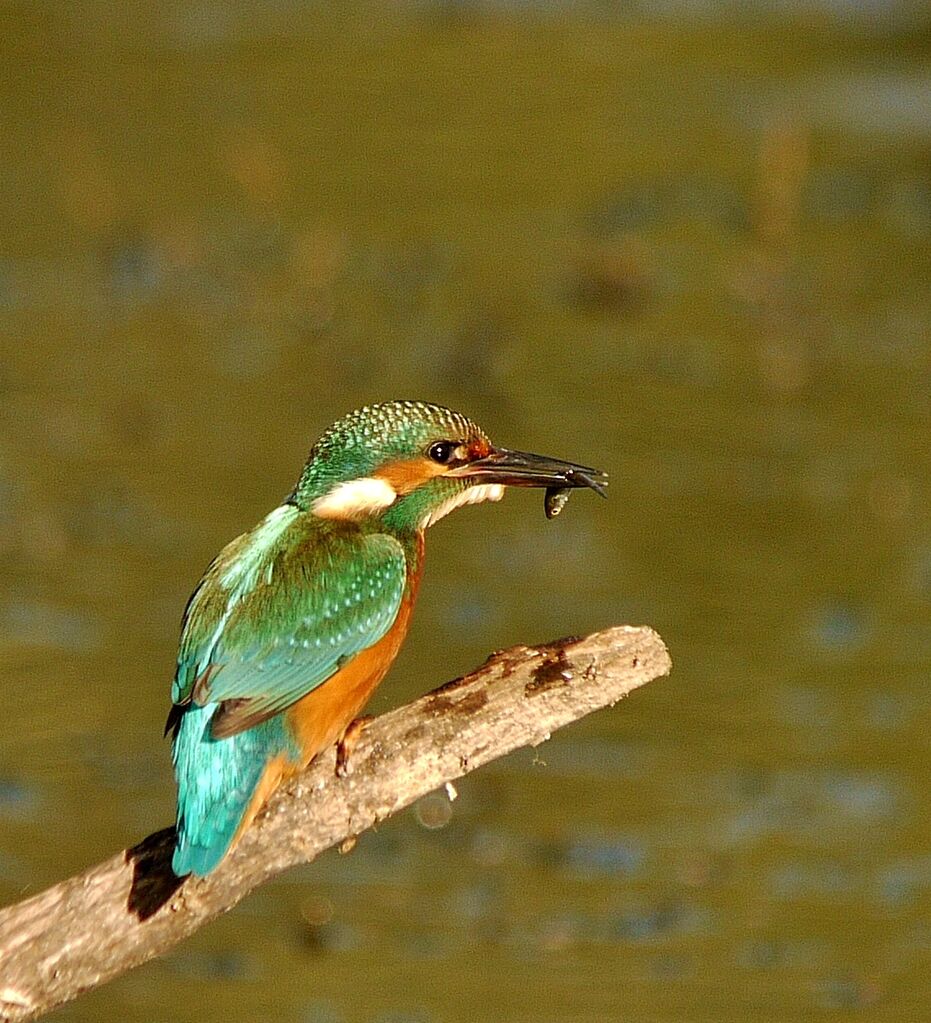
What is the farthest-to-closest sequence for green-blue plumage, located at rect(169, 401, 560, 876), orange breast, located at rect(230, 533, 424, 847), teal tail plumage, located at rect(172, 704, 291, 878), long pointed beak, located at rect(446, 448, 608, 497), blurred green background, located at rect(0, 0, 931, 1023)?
blurred green background, located at rect(0, 0, 931, 1023)
long pointed beak, located at rect(446, 448, 608, 497)
orange breast, located at rect(230, 533, 424, 847)
green-blue plumage, located at rect(169, 401, 560, 876)
teal tail plumage, located at rect(172, 704, 291, 878)

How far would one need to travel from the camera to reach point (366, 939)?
15.3 ft

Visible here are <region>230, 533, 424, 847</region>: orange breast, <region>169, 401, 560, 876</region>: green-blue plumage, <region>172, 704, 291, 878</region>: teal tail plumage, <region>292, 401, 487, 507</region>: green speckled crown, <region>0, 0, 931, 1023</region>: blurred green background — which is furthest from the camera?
<region>0, 0, 931, 1023</region>: blurred green background

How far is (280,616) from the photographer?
3.32m

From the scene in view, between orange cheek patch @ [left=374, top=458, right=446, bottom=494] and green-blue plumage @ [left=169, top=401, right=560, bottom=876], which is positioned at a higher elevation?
orange cheek patch @ [left=374, top=458, right=446, bottom=494]

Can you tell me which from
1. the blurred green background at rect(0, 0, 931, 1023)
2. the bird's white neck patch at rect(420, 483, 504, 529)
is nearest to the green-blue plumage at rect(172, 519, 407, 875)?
the bird's white neck patch at rect(420, 483, 504, 529)

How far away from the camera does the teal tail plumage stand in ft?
9.80

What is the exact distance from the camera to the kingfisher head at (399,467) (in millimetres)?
3465

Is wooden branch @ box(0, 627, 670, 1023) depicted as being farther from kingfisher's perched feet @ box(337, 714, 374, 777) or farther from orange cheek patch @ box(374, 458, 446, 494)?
orange cheek patch @ box(374, 458, 446, 494)

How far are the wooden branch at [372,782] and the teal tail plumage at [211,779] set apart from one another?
93 mm

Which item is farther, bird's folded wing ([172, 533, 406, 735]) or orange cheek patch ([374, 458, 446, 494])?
orange cheek patch ([374, 458, 446, 494])

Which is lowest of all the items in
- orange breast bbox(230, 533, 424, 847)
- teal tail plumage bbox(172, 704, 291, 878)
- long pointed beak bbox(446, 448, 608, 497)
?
teal tail plumage bbox(172, 704, 291, 878)

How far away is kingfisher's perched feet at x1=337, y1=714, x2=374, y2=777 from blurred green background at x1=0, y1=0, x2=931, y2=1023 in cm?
116

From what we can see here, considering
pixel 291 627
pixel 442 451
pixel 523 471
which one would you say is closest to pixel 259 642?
pixel 291 627

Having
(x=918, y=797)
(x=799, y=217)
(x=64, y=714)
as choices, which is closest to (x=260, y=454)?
(x=64, y=714)
